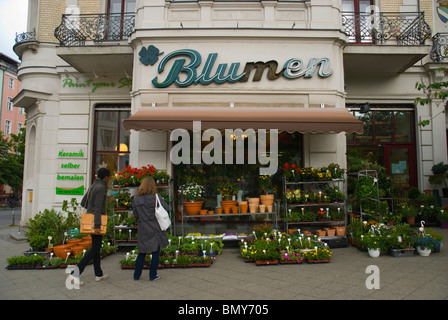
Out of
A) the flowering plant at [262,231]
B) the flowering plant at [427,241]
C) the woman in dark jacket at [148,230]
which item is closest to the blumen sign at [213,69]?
the flowering plant at [262,231]

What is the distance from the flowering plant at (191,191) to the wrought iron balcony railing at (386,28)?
259 inches

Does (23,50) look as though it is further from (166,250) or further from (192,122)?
(166,250)

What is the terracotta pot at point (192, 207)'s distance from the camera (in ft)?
26.2

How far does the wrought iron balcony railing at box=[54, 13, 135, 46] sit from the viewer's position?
1001 centimetres

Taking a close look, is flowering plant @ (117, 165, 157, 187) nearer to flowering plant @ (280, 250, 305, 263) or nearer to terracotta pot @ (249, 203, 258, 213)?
terracotta pot @ (249, 203, 258, 213)

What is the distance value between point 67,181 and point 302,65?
8.36 metres

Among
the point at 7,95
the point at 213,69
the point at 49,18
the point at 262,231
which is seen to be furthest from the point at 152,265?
the point at 7,95

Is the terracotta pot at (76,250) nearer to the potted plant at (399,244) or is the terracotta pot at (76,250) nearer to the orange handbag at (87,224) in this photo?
the orange handbag at (87,224)

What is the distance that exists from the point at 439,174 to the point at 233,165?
665cm

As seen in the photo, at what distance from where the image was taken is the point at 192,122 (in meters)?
7.08

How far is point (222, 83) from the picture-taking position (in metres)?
8.57

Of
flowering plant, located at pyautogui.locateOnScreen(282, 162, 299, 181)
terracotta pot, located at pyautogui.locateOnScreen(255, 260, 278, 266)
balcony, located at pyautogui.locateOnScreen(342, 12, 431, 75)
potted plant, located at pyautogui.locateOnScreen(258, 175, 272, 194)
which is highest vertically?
balcony, located at pyautogui.locateOnScreen(342, 12, 431, 75)

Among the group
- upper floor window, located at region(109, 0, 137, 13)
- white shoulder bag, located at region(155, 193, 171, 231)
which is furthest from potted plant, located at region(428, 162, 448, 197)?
upper floor window, located at region(109, 0, 137, 13)

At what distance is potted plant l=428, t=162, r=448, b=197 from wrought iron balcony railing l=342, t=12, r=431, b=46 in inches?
152
